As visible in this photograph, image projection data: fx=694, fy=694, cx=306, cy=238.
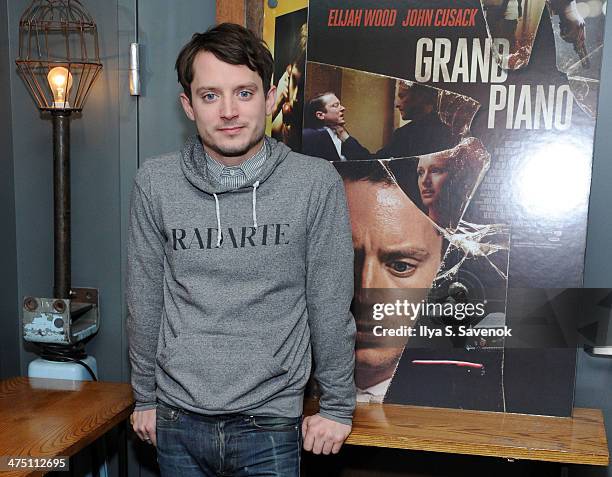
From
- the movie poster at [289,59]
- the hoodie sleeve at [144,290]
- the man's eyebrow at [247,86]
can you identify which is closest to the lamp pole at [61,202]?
the hoodie sleeve at [144,290]

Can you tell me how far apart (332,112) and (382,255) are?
0.41 metres

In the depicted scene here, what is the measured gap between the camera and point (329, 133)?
1.90 meters

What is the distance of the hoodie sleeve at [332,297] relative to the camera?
1.58 m

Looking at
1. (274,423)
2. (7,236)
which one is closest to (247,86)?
(274,423)

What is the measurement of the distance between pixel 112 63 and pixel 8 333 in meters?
0.94

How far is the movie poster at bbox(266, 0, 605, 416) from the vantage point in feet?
5.89

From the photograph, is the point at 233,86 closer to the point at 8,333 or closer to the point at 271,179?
the point at 271,179

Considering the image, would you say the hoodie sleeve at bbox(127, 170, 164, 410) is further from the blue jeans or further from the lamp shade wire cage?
the lamp shade wire cage

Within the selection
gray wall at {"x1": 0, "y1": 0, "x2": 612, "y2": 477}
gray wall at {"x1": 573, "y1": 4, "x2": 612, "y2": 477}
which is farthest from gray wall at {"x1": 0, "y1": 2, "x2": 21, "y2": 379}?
gray wall at {"x1": 573, "y1": 4, "x2": 612, "y2": 477}

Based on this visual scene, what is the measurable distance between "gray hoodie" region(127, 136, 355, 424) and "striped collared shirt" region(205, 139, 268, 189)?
0.07 ft

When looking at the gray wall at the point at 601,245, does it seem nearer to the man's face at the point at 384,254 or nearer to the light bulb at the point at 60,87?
the man's face at the point at 384,254

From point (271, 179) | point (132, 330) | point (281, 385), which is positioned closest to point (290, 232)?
point (271, 179)

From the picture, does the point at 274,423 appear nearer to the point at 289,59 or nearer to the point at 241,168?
the point at 241,168

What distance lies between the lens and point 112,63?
219 cm
